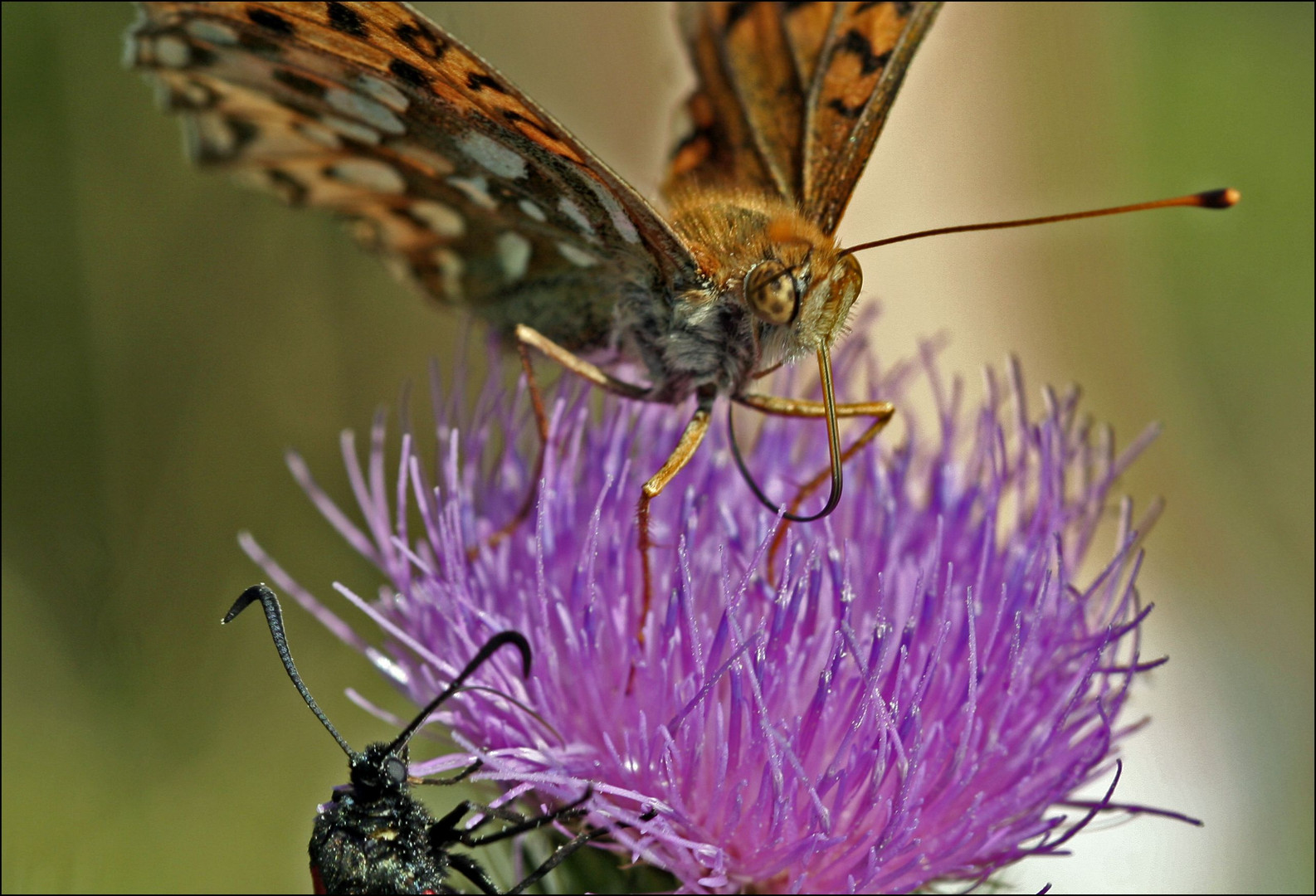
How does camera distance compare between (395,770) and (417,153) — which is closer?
(395,770)

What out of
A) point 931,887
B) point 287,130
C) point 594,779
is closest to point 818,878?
point 931,887

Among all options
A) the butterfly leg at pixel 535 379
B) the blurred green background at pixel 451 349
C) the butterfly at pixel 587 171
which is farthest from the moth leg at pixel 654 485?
the blurred green background at pixel 451 349

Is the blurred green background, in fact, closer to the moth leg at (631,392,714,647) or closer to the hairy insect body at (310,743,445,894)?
the moth leg at (631,392,714,647)

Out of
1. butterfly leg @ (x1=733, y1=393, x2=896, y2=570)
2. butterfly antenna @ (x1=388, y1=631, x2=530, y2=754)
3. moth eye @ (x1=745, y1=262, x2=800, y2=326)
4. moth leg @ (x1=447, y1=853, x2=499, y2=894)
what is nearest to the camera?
butterfly antenna @ (x1=388, y1=631, x2=530, y2=754)

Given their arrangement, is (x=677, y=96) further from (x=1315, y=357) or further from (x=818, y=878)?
(x=818, y=878)

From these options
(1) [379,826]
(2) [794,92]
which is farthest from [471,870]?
(2) [794,92]

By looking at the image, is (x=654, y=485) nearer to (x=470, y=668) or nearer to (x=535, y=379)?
(x=535, y=379)

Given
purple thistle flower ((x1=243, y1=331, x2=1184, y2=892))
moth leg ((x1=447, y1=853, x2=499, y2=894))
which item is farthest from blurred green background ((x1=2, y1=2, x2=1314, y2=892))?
moth leg ((x1=447, y1=853, x2=499, y2=894))
